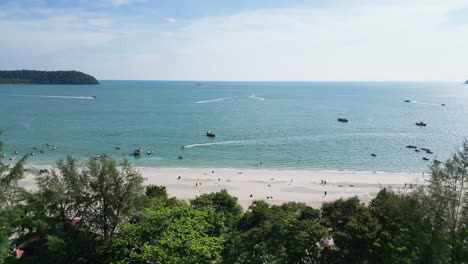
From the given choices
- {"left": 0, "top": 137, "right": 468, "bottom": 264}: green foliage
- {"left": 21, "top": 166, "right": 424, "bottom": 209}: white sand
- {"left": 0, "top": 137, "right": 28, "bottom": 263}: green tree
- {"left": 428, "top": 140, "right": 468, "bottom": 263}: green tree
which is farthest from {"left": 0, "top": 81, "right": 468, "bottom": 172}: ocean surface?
{"left": 428, "top": 140, "right": 468, "bottom": 263}: green tree

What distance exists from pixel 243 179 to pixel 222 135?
Answer: 28.8 metres

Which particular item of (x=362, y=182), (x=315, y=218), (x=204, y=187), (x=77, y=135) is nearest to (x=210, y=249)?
(x=315, y=218)

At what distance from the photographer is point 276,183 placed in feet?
151

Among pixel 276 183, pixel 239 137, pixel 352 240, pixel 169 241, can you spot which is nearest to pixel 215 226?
pixel 169 241

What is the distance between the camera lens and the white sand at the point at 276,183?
41.5 metres

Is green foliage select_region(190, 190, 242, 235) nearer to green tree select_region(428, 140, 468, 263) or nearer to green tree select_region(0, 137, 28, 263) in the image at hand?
green tree select_region(0, 137, 28, 263)

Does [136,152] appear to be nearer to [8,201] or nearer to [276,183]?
[276,183]

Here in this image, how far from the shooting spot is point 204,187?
144 ft

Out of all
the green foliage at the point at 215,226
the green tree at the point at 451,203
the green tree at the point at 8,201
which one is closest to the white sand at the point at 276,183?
the green foliage at the point at 215,226

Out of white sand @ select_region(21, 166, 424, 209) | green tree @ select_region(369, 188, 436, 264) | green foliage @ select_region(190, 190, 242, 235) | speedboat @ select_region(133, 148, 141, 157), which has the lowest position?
white sand @ select_region(21, 166, 424, 209)

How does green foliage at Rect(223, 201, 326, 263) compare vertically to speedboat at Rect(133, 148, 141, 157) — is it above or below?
above

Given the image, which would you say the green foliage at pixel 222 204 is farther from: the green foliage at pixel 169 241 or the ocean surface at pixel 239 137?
the ocean surface at pixel 239 137

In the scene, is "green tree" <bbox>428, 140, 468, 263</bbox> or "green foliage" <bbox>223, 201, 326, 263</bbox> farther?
"green foliage" <bbox>223, 201, 326, 263</bbox>

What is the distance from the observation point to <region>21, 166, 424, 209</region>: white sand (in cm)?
4150
